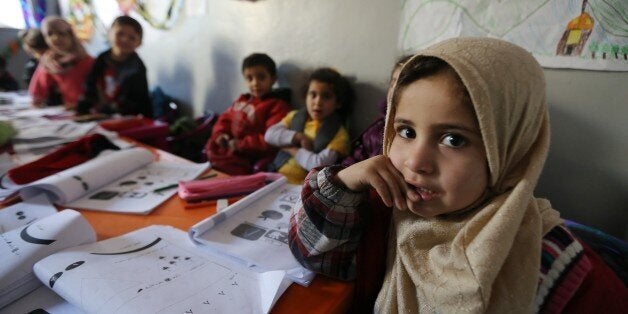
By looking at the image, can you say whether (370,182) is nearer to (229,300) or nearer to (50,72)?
(229,300)

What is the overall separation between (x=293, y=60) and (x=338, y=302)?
4.47 ft

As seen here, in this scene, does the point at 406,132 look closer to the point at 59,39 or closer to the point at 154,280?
the point at 154,280

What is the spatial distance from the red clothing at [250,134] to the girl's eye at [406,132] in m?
1.17

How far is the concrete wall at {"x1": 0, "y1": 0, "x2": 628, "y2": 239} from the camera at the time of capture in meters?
0.93

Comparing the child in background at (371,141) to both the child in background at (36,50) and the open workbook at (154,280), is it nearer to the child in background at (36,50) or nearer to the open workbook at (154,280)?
the open workbook at (154,280)

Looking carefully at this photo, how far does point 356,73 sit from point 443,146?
3.48 ft

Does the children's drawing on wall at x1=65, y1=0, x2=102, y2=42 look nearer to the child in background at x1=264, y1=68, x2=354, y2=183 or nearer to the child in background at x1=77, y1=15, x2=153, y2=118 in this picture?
the child in background at x1=77, y1=15, x2=153, y2=118

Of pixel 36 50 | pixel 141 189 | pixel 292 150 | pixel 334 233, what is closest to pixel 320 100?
pixel 292 150

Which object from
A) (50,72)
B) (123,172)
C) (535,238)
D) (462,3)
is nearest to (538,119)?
(535,238)

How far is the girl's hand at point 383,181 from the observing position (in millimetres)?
490

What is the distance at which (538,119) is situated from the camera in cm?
47

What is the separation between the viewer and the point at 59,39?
2.19 metres

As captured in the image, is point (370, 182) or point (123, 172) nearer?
point (370, 182)

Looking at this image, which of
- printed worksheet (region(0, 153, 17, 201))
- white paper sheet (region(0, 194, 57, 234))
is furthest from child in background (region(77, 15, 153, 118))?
white paper sheet (region(0, 194, 57, 234))
